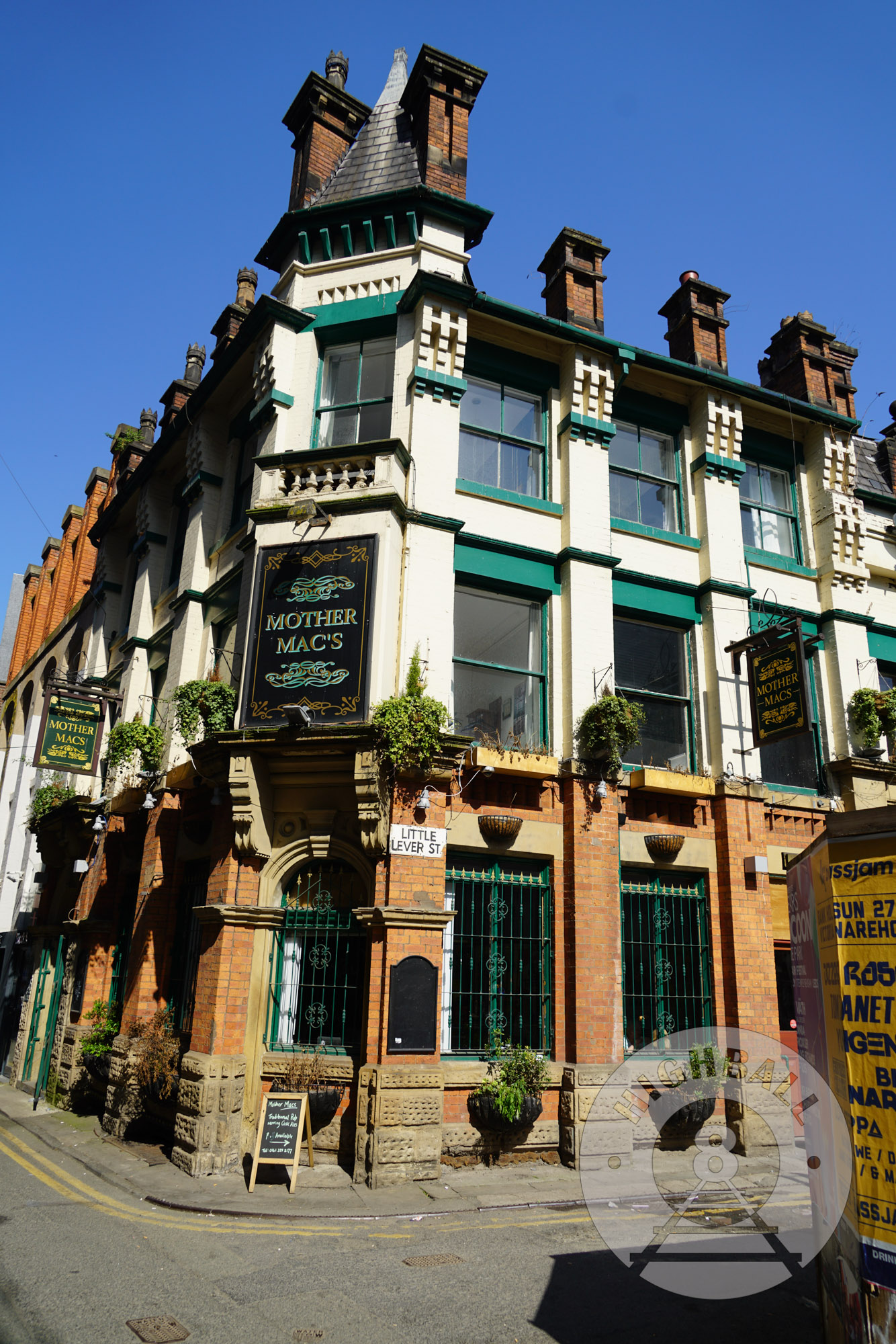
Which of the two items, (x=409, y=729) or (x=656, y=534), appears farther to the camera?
(x=656, y=534)

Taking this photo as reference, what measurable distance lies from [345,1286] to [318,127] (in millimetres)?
17262

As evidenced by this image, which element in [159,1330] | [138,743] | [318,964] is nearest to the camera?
[159,1330]

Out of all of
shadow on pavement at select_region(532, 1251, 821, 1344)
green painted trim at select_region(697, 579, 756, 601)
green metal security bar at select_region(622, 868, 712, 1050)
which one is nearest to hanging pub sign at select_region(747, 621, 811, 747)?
green painted trim at select_region(697, 579, 756, 601)

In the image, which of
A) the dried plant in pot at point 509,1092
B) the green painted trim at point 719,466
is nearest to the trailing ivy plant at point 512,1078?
the dried plant in pot at point 509,1092

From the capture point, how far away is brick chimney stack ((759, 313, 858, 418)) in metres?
17.1

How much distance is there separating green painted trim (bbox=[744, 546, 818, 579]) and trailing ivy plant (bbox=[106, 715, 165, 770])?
35.9ft

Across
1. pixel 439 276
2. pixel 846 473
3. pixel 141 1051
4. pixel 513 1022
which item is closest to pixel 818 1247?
pixel 513 1022

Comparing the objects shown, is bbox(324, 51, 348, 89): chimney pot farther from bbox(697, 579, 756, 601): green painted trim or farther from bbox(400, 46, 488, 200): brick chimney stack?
bbox(697, 579, 756, 601): green painted trim

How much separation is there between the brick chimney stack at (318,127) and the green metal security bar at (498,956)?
1198 cm

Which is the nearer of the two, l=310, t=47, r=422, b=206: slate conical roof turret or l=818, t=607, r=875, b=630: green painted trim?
l=310, t=47, r=422, b=206: slate conical roof turret

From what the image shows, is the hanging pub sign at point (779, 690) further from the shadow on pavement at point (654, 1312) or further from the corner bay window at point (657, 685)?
the shadow on pavement at point (654, 1312)

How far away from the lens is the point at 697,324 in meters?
16.4

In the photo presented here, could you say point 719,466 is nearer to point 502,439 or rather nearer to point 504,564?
point 502,439

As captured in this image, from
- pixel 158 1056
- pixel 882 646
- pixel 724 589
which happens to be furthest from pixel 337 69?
pixel 158 1056
